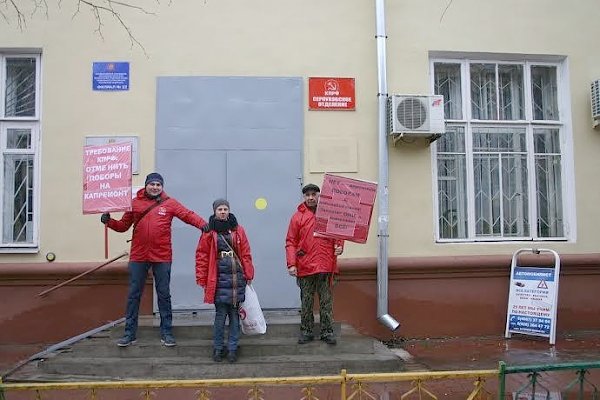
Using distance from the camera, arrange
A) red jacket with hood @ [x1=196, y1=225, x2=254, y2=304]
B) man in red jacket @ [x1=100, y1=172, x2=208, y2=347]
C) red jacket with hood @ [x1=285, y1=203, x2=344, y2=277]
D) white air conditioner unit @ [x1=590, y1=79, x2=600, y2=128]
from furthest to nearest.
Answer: white air conditioner unit @ [x1=590, y1=79, x2=600, y2=128] → red jacket with hood @ [x1=285, y1=203, x2=344, y2=277] → man in red jacket @ [x1=100, y1=172, x2=208, y2=347] → red jacket with hood @ [x1=196, y1=225, x2=254, y2=304]

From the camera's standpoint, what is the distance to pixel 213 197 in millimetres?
6984

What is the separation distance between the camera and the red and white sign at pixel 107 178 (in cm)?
547

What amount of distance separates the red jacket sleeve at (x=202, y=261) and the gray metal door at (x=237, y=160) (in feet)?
5.01

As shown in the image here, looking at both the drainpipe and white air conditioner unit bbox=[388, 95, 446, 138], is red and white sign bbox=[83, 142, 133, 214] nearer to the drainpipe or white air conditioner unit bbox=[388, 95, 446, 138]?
the drainpipe

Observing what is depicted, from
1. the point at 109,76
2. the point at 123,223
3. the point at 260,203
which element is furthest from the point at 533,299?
the point at 109,76

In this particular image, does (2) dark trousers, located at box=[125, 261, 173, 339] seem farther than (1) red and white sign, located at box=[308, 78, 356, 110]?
No

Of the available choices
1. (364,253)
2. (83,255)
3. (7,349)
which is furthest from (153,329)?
(364,253)

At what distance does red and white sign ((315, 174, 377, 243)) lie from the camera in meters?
5.62

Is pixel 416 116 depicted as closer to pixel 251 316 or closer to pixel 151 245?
pixel 251 316

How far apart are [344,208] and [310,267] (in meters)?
0.69

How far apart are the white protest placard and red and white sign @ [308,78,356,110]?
2912 mm

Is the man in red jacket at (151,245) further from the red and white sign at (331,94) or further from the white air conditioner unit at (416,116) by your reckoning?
the white air conditioner unit at (416,116)

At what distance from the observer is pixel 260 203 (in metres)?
7.00

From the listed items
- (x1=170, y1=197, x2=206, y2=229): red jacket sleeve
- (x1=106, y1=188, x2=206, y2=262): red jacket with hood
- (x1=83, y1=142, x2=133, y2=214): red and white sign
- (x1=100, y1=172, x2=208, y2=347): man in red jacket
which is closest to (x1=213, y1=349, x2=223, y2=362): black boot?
(x1=100, y1=172, x2=208, y2=347): man in red jacket
